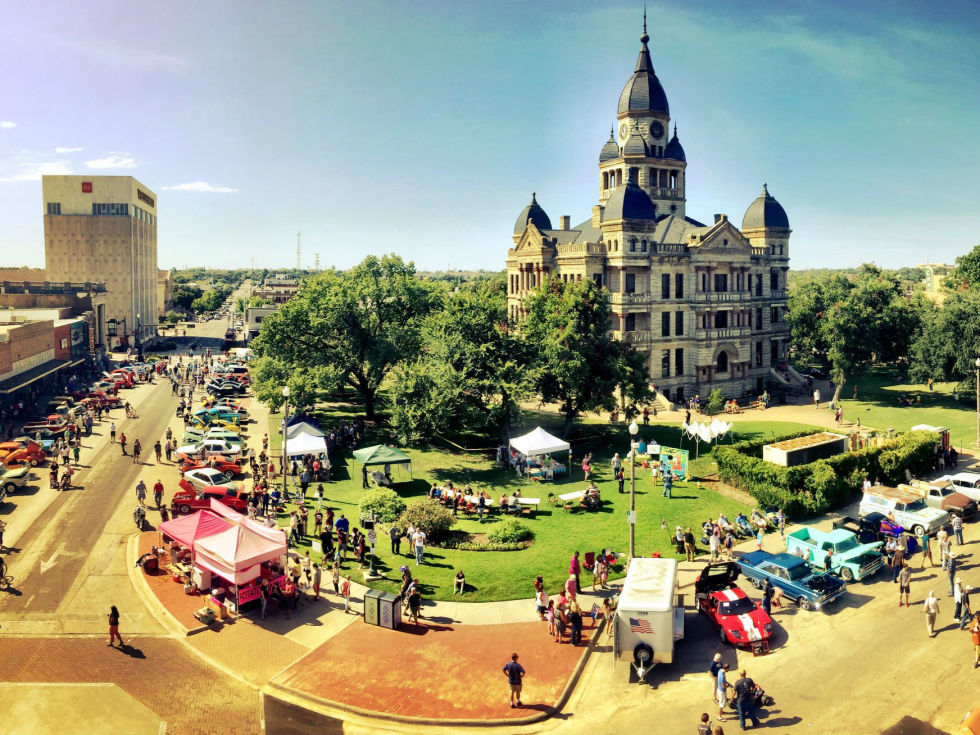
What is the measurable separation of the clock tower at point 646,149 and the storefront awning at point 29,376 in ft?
179

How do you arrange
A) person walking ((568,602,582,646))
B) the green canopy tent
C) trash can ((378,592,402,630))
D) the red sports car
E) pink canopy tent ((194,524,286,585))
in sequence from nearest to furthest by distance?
the red sports car
person walking ((568,602,582,646))
trash can ((378,592,402,630))
pink canopy tent ((194,524,286,585))
the green canopy tent

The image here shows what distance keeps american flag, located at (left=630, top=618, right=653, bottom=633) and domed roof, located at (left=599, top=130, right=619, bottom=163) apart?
60.1 m

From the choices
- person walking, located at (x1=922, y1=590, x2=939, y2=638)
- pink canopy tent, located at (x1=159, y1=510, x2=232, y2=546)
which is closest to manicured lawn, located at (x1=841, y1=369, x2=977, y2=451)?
person walking, located at (x1=922, y1=590, x2=939, y2=638)

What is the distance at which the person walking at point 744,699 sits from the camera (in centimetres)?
1861

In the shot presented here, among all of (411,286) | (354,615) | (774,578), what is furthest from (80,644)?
(411,286)

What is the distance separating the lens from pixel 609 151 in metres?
73.9

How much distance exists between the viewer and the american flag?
2103cm

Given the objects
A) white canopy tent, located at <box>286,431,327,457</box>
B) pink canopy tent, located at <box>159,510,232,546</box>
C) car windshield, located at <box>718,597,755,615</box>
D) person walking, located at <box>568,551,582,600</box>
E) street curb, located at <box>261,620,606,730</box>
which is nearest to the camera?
street curb, located at <box>261,620,606,730</box>

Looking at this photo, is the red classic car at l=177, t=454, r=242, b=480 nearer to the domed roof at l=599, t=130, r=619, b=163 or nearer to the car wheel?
the car wheel

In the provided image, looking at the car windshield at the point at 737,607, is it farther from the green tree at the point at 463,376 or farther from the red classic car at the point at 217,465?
the red classic car at the point at 217,465

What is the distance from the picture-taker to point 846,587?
27000 millimetres

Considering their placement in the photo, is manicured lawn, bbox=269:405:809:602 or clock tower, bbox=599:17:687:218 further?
clock tower, bbox=599:17:687:218

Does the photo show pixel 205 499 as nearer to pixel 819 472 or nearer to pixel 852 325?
pixel 819 472

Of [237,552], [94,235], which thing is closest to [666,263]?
[237,552]
